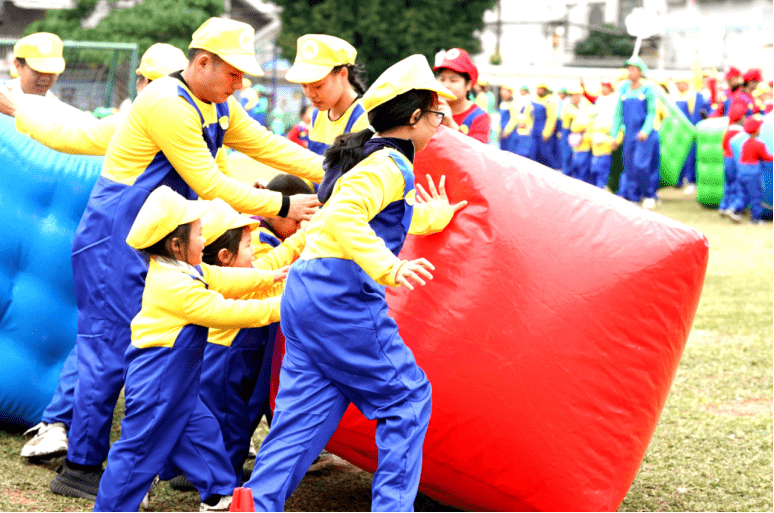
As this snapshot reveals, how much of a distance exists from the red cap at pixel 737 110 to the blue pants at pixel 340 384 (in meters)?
11.4

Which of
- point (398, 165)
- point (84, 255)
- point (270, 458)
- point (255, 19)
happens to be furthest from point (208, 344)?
→ point (255, 19)

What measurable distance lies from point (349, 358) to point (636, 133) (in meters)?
12.2

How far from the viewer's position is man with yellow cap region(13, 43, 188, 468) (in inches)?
146

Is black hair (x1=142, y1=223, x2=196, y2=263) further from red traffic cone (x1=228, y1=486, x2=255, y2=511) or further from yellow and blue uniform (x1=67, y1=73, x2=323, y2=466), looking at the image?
red traffic cone (x1=228, y1=486, x2=255, y2=511)

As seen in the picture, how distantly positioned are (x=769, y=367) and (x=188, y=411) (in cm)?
388

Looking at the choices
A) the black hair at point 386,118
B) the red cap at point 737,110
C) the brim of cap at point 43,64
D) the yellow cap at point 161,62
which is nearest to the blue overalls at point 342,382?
the black hair at point 386,118

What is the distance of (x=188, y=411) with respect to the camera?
10.2ft

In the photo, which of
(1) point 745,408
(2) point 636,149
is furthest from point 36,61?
(2) point 636,149

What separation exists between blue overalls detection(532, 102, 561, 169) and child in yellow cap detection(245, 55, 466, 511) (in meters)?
14.7

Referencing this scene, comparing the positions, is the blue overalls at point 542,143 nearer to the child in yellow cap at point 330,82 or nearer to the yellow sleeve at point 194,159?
the child in yellow cap at point 330,82

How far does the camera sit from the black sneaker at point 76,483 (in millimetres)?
3434

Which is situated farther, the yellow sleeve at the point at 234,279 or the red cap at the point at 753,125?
the red cap at the point at 753,125

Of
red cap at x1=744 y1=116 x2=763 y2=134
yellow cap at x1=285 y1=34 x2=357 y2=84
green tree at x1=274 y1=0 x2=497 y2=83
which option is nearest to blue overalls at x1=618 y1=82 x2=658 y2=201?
red cap at x1=744 y1=116 x2=763 y2=134

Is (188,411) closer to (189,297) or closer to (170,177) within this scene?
(189,297)
